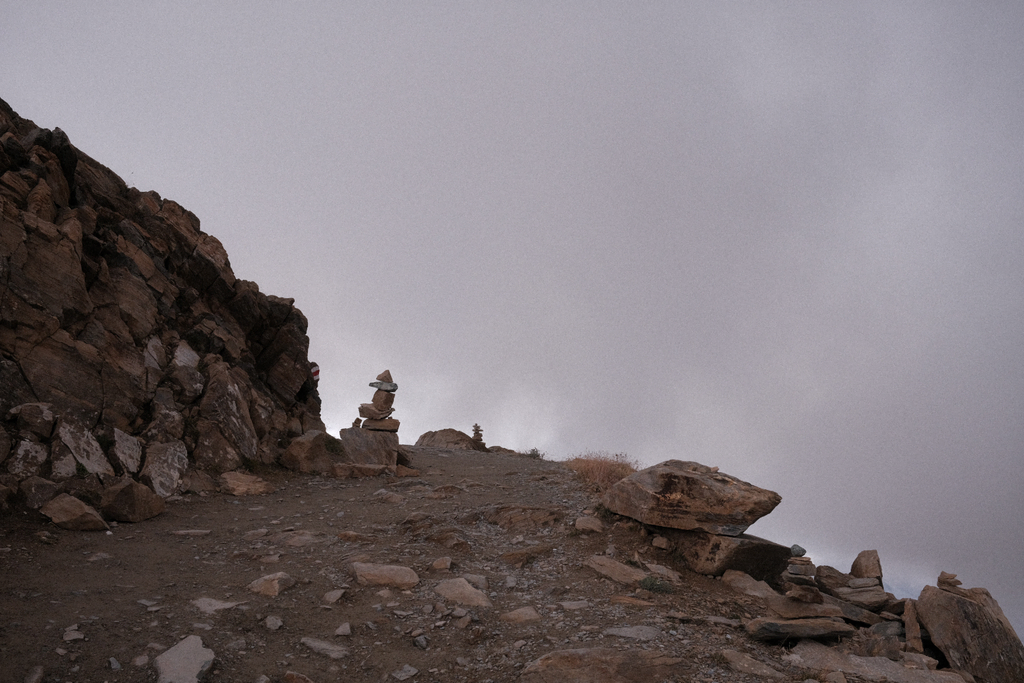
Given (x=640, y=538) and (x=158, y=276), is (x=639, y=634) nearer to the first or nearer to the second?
(x=640, y=538)

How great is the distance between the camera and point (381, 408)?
25734 mm

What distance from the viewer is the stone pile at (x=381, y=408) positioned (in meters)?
25.1

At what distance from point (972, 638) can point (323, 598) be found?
35.3ft

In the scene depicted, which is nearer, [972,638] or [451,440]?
[972,638]

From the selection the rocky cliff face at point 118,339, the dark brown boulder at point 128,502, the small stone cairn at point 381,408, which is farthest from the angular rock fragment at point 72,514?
the small stone cairn at point 381,408

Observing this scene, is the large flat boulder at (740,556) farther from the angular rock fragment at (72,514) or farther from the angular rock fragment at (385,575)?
the angular rock fragment at (72,514)

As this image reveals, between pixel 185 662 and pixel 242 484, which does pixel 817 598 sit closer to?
pixel 185 662

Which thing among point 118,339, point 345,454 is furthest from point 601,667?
point 118,339

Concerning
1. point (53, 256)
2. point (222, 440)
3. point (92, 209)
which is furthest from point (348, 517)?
point (92, 209)

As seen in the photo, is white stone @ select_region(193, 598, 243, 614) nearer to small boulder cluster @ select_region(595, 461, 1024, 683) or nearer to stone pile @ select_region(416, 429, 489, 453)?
small boulder cluster @ select_region(595, 461, 1024, 683)

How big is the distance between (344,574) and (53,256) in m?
11.5

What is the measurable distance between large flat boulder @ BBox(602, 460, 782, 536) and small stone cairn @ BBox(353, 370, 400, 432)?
1548 centimetres

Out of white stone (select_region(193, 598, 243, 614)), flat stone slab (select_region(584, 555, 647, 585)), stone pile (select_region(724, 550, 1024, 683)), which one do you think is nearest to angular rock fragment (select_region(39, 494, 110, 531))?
white stone (select_region(193, 598, 243, 614))

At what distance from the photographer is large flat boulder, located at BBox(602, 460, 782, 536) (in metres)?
10.7
